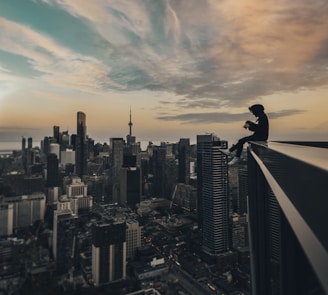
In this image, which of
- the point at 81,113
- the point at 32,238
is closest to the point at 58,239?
the point at 32,238

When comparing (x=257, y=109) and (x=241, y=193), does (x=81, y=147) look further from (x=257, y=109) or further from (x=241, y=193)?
(x=257, y=109)

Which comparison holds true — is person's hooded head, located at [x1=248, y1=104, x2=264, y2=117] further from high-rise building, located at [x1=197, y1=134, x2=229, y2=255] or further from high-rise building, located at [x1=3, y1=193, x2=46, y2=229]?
high-rise building, located at [x1=3, y1=193, x2=46, y2=229]

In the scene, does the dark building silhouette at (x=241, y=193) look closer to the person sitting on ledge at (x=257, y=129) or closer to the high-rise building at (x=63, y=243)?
the high-rise building at (x=63, y=243)

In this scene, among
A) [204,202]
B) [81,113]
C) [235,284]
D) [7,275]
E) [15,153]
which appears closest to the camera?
[7,275]

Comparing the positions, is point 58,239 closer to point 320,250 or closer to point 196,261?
point 196,261

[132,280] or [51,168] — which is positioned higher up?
[51,168]

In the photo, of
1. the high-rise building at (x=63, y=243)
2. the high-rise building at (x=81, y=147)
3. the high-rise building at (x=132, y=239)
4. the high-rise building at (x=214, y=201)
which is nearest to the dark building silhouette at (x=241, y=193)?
the high-rise building at (x=214, y=201)
